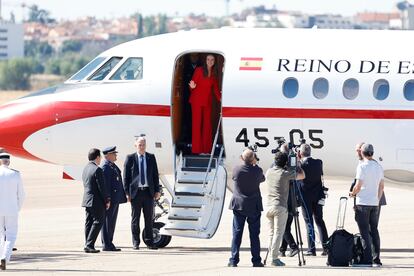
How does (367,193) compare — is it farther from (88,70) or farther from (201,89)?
(88,70)

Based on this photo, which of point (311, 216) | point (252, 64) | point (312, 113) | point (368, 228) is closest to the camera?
point (368, 228)

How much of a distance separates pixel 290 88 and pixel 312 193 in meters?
2.12

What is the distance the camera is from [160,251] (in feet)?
84.8

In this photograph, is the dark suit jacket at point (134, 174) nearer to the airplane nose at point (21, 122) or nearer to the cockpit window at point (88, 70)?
the airplane nose at point (21, 122)

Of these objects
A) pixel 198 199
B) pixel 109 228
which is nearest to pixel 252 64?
pixel 198 199

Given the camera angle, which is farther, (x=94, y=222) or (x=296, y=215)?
(x=94, y=222)

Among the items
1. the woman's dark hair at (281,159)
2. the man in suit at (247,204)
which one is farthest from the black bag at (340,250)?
the woman's dark hair at (281,159)

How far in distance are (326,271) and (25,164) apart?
90.4 feet

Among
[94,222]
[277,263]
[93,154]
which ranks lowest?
[277,263]

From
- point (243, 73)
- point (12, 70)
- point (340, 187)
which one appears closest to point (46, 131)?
point (243, 73)

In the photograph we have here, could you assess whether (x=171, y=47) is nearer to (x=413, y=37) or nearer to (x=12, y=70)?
(x=413, y=37)

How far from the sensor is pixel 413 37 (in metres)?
26.4

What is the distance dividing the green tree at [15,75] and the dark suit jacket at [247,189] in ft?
422

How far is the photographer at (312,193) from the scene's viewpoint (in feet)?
81.6
